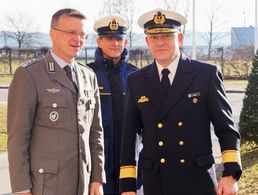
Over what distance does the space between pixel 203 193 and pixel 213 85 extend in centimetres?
67

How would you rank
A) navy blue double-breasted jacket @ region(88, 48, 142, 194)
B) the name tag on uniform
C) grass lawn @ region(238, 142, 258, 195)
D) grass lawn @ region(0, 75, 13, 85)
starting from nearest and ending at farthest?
the name tag on uniform
navy blue double-breasted jacket @ region(88, 48, 142, 194)
grass lawn @ region(238, 142, 258, 195)
grass lawn @ region(0, 75, 13, 85)

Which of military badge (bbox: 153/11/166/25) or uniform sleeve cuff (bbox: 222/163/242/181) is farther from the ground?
military badge (bbox: 153/11/166/25)

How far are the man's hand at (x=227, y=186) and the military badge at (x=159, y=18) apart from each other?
1.06 m

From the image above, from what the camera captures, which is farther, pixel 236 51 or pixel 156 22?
pixel 236 51

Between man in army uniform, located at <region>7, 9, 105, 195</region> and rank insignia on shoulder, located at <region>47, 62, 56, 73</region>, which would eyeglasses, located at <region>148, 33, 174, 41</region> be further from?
rank insignia on shoulder, located at <region>47, 62, 56, 73</region>

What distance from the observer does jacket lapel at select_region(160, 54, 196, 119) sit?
3168 millimetres

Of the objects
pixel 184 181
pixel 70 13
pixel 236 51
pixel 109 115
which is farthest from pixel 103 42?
pixel 236 51

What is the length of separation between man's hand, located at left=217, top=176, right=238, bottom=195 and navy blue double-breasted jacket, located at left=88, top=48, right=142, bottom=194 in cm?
123

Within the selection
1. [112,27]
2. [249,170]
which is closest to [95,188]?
[112,27]

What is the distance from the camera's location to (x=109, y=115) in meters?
4.05

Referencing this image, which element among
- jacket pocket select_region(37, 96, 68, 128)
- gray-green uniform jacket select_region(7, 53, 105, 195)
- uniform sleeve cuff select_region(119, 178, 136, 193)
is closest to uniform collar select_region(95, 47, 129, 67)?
gray-green uniform jacket select_region(7, 53, 105, 195)

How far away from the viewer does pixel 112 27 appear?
166 inches

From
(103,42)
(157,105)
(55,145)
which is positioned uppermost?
(103,42)

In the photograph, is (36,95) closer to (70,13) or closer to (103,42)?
(70,13)
